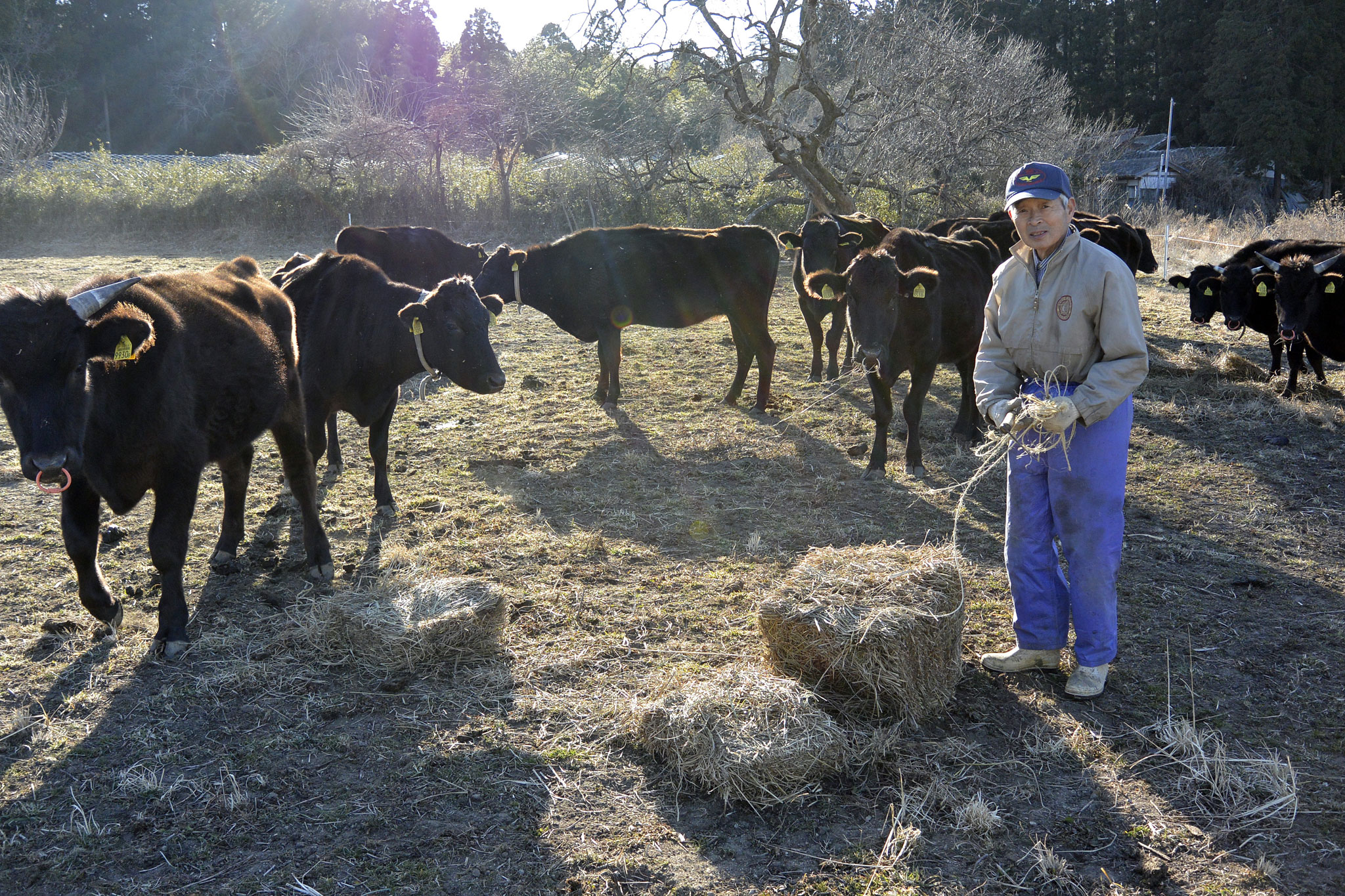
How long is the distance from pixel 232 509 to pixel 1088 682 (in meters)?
5.15

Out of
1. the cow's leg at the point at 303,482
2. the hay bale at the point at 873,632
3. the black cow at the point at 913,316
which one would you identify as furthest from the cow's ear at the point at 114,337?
the black cow at the point at 913,316

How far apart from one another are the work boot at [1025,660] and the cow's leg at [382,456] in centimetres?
445

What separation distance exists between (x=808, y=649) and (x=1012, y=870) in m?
1.21

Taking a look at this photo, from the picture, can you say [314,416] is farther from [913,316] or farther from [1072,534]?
[1072,534]

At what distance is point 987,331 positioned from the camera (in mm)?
4363

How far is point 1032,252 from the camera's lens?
4117mm

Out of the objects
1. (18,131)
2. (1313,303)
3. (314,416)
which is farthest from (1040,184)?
(18,131)

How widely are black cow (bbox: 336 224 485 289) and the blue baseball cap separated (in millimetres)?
10029

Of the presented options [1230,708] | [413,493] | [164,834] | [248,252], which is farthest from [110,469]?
[248,252]

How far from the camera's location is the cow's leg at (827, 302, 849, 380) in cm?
1091

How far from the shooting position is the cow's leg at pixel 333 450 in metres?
7.77

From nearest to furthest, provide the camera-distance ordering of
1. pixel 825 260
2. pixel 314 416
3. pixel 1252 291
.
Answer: pixel 314 416 → pixel 1252 291 → pixel 825 260

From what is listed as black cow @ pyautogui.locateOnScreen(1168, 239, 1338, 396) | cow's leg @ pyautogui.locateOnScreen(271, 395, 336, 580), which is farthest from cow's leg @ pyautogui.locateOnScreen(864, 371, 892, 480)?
black cow @ pyautogui.locateOnScreen(1168, 239, 1338, 396)

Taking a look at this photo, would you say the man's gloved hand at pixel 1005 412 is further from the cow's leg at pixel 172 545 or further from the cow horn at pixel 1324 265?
the cow horn at pixel 1324 265
